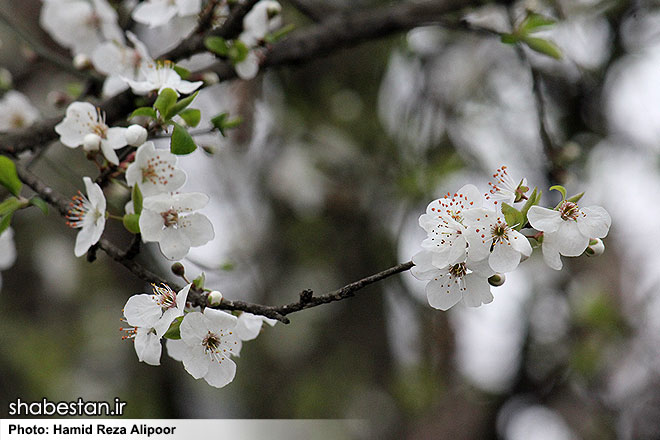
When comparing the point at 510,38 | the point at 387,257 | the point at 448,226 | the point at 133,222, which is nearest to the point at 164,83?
the point at 133,222

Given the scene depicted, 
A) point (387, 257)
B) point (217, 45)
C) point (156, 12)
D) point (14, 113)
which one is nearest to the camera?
point (217, 45)

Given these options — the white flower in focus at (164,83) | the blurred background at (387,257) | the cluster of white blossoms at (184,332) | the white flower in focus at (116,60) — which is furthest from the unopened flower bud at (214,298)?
the blurred background at (387,257)

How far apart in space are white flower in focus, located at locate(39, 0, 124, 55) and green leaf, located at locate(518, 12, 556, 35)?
88 centimetres

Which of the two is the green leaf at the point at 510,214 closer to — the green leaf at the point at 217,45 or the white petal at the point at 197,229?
the white petal at the point at 197,229

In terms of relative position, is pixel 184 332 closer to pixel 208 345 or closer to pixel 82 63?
pixel 208 345

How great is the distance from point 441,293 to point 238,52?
62 centimetres

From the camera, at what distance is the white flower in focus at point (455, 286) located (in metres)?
0.85

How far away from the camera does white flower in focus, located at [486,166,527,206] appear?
82cm

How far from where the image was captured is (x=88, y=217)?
91cm

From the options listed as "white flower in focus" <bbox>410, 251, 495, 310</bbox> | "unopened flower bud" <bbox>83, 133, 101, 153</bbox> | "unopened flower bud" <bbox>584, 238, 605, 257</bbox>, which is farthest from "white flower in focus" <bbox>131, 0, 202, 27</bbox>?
"unopened flower bud" <bbox>584, 238, 605, 257</bbox>

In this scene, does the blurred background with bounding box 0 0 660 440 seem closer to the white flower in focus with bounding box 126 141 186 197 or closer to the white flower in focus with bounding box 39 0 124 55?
the white flower in focus with bounding box 39 0 124 55

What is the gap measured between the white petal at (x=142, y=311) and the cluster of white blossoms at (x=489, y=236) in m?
0.34

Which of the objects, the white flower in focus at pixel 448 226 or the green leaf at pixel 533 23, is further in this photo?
the green leaf at pixel 533 23

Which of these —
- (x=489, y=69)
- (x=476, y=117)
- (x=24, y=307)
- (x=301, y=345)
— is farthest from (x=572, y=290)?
(x=24, y=307)
